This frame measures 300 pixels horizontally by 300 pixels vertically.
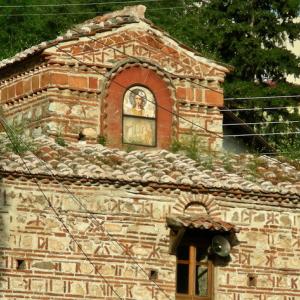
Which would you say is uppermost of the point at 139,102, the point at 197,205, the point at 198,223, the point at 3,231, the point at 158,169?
the point at 139,102

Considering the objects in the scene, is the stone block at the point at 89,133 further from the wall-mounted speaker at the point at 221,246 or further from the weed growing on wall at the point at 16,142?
the wall-mounted speaker at the point at 221,246

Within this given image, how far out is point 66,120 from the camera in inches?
1463

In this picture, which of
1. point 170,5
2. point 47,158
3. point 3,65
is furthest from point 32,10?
point 47,158

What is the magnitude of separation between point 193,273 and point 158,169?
2155mm

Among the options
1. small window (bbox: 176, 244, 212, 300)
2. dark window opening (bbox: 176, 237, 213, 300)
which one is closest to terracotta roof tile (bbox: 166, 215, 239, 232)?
dark window opening (bbox: 176, 237, 213, 300)

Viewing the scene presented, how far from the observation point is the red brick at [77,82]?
3741 cm

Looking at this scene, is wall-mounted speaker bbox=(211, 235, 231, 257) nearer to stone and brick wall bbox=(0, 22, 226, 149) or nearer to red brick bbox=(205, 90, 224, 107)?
stone and brick wall bbox=(0, 22, 226, 149)

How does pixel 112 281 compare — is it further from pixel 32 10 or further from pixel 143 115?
pixel 32 10

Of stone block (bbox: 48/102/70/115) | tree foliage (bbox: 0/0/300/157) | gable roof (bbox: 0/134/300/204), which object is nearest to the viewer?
gable roof (bbox: 0/134/300/204)

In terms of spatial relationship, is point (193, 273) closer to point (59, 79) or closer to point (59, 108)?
point (59, 108)

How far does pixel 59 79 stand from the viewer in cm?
3741

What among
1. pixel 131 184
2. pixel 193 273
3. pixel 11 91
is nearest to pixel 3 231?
pixel 131 184

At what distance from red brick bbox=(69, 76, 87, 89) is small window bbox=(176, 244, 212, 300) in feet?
15.5

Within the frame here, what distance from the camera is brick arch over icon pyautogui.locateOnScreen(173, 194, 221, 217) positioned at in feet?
113
